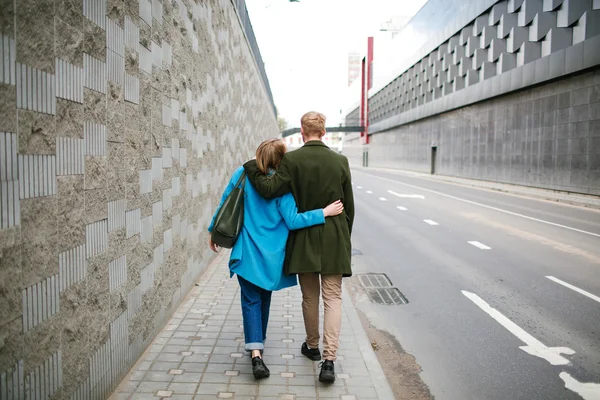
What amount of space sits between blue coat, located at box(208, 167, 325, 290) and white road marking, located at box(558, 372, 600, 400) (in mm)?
2245

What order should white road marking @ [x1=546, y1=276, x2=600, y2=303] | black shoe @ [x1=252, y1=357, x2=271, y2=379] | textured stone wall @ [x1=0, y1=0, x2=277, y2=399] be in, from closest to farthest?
1. textured stone wall @ [x1=0, y1=0, x2=277, y2=399]
2. black shoe @ [x1=252, y1=357, x2=271, y2=379]
3. white road marking @ [x1=546, y1=276, x2=600, y2=303]

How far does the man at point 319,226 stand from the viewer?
3.59m

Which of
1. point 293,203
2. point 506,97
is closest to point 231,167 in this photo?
point 293,203

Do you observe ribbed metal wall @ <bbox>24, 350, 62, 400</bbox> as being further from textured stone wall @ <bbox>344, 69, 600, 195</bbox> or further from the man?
textured stone wall @ <bbox>344, 69, 600, 195</bbox>

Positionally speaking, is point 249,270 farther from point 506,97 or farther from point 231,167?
point 506,97

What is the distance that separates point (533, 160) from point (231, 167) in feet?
66.8

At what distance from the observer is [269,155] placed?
3.69 metres

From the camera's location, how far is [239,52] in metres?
11.9

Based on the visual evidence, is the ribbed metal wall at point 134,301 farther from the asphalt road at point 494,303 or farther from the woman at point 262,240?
the asphalt road at point 494,303

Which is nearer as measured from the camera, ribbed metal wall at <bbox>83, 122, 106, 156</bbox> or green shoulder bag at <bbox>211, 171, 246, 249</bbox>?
ribbed metal wall at <bbox>83, 122, 106, 156</bbox>

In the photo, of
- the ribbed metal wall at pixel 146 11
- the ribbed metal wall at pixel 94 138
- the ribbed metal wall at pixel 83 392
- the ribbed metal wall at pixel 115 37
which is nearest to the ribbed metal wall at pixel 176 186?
the ribbed metal wall at pixel 146 11

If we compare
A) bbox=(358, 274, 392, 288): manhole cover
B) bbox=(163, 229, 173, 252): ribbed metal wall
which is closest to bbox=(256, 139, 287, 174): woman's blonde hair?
bbox=(163, 229, 173, 252): ribbed metal wall

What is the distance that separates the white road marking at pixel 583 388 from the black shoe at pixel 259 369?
88.4 inches

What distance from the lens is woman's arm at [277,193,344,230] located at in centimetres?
358
